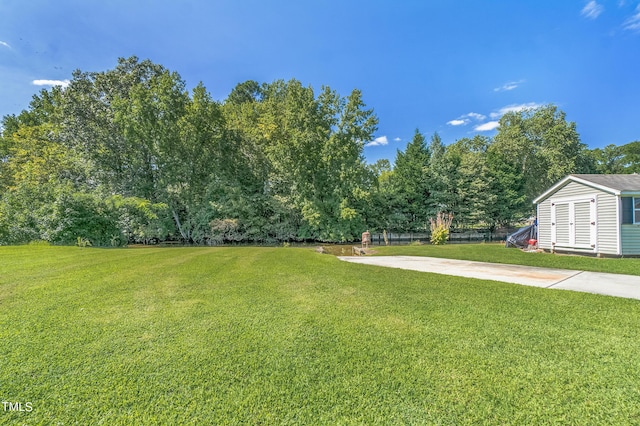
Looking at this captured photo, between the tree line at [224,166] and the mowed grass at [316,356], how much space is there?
1366 cm

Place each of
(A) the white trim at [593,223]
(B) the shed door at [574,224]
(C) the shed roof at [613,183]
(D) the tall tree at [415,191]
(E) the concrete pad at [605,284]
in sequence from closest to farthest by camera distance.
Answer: (E) the concrete pad at [605,284] < (C) the shed roof at [613,183] < (A) the white trim at [593,223] < (B) the shed door at [574,224] < (D) the tall tree at [415,191]

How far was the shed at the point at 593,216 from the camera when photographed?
774 centimetres

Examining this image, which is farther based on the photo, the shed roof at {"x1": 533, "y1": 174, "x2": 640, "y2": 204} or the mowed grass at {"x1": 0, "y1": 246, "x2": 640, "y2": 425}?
the shed roof at {"x1": 533, "y1": 174, "x2": 640, "y2": 204}

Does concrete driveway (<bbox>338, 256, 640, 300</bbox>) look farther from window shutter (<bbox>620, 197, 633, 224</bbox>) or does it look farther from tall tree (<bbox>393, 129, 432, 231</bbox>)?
tall tree (<bbox>393, 129, 432, 231</bbox>)

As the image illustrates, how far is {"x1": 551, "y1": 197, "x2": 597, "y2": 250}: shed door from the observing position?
8305 millimetres

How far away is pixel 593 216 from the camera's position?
27.1 ft

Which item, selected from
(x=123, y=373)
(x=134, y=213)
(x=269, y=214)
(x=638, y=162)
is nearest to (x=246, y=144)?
(x=269, y=214)

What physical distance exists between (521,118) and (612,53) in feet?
59.1

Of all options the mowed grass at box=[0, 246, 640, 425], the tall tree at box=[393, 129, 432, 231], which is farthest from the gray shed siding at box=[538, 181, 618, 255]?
the tall tree at box=[393, 129, 432, 231]

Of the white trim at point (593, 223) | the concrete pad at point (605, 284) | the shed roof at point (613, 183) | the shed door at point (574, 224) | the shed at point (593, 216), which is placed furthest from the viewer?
the shed door at point (574, 224)

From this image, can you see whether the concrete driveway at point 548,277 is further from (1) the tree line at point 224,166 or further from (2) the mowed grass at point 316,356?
(1) the tree line at point 224,166

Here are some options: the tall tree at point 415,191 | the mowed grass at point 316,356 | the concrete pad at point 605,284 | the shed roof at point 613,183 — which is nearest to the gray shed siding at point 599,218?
the shed roof at point 613,183

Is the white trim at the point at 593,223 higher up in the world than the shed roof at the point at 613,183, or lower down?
lower down

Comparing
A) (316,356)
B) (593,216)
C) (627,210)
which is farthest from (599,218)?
(316,356)
